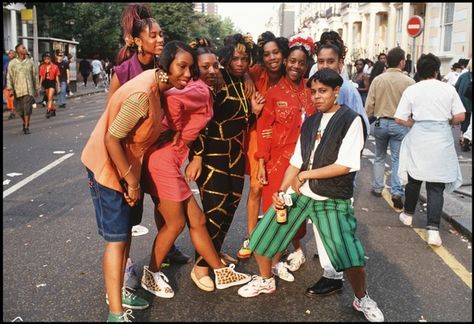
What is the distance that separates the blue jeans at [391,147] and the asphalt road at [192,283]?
26cm

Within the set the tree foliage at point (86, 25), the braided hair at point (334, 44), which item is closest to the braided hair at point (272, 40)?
the braided hair at point (334, 44)

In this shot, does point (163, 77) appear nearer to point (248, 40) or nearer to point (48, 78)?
point (248, 40)

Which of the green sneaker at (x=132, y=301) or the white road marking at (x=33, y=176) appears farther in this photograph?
the white road marking at (x=33, y=176)

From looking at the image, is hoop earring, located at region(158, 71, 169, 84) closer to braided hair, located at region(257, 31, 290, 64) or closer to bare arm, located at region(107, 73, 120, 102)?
bare arm, located at region(107, 73, 120, 102)

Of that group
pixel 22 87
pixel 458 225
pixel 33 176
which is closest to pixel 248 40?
pixel 458 225

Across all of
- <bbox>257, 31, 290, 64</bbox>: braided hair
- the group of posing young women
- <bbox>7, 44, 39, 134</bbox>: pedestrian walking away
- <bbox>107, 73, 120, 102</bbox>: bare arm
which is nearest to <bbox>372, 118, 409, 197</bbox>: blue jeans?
the group of posing young women

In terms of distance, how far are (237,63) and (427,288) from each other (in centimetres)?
216

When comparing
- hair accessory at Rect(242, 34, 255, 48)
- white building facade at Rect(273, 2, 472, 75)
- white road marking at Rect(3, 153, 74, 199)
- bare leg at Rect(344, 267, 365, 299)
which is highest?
white building facade at Rect(273, 2, 472, 75)

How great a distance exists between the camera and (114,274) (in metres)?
3.17

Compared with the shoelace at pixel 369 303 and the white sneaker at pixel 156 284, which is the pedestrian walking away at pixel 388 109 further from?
the white sneaker at pixel 156 284

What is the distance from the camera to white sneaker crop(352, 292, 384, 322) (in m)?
3.42

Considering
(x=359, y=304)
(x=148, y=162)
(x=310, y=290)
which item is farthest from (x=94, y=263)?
(x=359, y=304)

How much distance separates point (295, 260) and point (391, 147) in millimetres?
3153

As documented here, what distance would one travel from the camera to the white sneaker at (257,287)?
3777 mm
